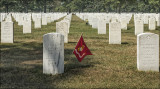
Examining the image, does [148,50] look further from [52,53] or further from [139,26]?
[139,26]

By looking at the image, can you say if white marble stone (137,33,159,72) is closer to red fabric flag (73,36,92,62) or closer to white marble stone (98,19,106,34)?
red fabric flag (73,36,92,62)

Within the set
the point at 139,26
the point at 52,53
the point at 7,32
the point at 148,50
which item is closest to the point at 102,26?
the point at 139,26

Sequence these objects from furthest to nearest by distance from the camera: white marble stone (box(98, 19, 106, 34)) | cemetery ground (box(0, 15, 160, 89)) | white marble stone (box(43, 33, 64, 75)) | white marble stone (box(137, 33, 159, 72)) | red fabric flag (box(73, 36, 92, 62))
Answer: white marble stone (box(98, 19, 106, 34)) → red fabric flag (box(73, 36, 92, 62)) → white marble stone (box(137, 33, 159, 72)) → white marble stone (box(43, 33, 64, 75)) → cemetery ground (box(0, 15, 160, 89))

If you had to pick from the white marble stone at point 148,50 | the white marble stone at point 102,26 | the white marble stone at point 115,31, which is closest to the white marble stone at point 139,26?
the white marble stone at point 102,26

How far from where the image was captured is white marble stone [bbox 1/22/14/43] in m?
17.0

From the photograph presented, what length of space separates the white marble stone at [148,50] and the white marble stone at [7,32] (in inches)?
342

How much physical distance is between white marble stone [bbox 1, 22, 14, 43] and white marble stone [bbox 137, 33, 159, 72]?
8.70 metres

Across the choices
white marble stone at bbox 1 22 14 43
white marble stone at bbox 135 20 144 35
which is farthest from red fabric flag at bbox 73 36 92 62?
white marble stone at bbox 135 20 144 35

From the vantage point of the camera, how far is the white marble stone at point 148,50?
33.7 ft

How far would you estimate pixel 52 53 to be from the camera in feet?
32.4

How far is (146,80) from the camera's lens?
9.21 m

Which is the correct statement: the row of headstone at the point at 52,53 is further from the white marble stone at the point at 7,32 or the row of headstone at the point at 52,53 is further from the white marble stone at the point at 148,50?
the white marble stone at the point at 7,32

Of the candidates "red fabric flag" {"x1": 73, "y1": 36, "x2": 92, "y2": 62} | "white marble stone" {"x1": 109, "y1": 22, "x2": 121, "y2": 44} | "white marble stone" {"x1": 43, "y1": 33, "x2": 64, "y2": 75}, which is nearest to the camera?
"white marble stone" {"x1": 43, "y1": 33, "x2": 64, "y2": 75}

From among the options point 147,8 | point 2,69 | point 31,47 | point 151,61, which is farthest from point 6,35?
point 147,8
